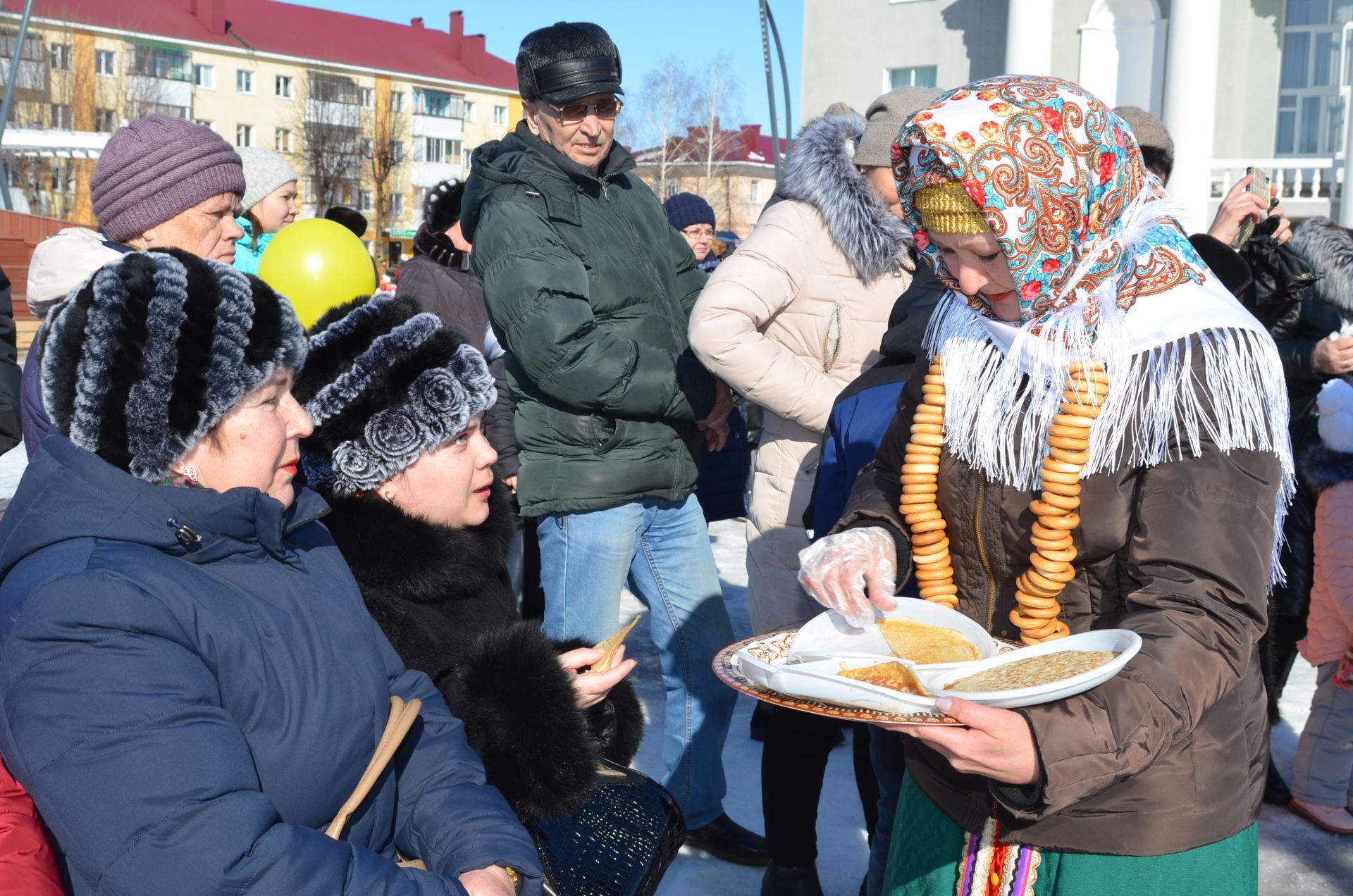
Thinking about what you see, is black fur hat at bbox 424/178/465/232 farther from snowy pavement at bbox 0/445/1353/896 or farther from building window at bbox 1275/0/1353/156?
building window at bbox 1275/0/1353/156

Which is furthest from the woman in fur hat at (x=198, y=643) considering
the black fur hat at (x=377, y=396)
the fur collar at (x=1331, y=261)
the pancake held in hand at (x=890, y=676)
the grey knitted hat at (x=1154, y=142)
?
the fur collar at (x=1331, y=261)

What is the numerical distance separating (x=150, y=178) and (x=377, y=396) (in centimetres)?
114

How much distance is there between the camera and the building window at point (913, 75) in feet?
92.9

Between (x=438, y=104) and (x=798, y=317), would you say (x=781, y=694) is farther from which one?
(x=438, y=104)

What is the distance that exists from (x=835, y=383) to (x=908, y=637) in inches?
63.5

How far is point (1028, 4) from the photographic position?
23859 mm

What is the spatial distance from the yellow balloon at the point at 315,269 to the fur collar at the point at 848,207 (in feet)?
4.88

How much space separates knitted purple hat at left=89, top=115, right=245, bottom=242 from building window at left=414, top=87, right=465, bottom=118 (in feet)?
195

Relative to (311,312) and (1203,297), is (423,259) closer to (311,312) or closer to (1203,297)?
(311,312)

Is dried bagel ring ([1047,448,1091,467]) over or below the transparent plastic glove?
over

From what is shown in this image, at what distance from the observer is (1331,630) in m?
3.78

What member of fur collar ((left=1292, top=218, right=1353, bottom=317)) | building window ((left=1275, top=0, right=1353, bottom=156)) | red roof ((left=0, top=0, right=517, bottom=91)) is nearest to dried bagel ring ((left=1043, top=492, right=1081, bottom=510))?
fur collar ((left=1292, top=218, right=1353, bottom=317))

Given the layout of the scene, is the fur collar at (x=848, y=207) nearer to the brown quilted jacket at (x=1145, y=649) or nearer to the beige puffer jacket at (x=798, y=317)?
the beige puffer jacket at (x=798, y=317)

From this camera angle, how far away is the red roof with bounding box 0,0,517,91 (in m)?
50.4
